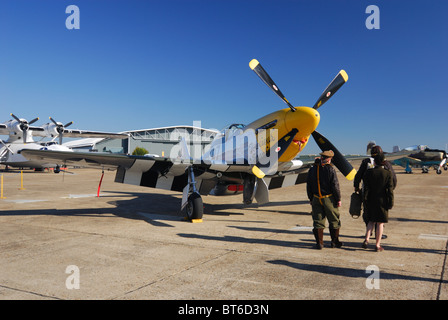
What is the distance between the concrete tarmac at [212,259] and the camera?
141 inches

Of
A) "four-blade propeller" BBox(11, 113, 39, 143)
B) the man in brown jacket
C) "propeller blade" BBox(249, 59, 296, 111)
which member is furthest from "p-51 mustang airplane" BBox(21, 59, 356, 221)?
"four-blade propeller" BBox(11, 113, 39, 143)

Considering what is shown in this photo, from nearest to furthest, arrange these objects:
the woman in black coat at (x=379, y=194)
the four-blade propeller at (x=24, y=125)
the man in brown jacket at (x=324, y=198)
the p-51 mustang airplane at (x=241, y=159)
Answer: the woman in black coat at (x=379, y=194)
the man in brown jacket at (x=324, y=198)
the p-51 mustang airplane at (x=241, y=159)
the four-blade propeller at (x=24, y=125)

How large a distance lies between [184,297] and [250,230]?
3940 mm

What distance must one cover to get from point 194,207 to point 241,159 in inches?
71.3

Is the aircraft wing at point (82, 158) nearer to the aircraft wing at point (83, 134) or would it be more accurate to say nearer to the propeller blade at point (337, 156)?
the propeller blade at point (337, 156)

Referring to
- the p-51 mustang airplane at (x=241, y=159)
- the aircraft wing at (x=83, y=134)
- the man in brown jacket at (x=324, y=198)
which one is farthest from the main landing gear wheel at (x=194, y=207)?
the aircraft wing at (x=83, y=134)

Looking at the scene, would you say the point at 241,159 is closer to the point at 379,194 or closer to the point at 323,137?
the point at 323,137

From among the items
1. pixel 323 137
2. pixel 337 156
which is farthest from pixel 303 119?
pixel 337 156

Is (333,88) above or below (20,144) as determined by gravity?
above

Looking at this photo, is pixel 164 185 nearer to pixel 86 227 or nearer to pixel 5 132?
pixel 86 227

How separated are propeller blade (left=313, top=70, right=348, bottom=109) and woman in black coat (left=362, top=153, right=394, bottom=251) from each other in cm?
333

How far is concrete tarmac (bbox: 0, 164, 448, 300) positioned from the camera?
3.58 meters

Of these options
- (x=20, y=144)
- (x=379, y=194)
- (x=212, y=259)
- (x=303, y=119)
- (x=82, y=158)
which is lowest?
(x=212, y=259)

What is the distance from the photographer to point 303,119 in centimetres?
751
